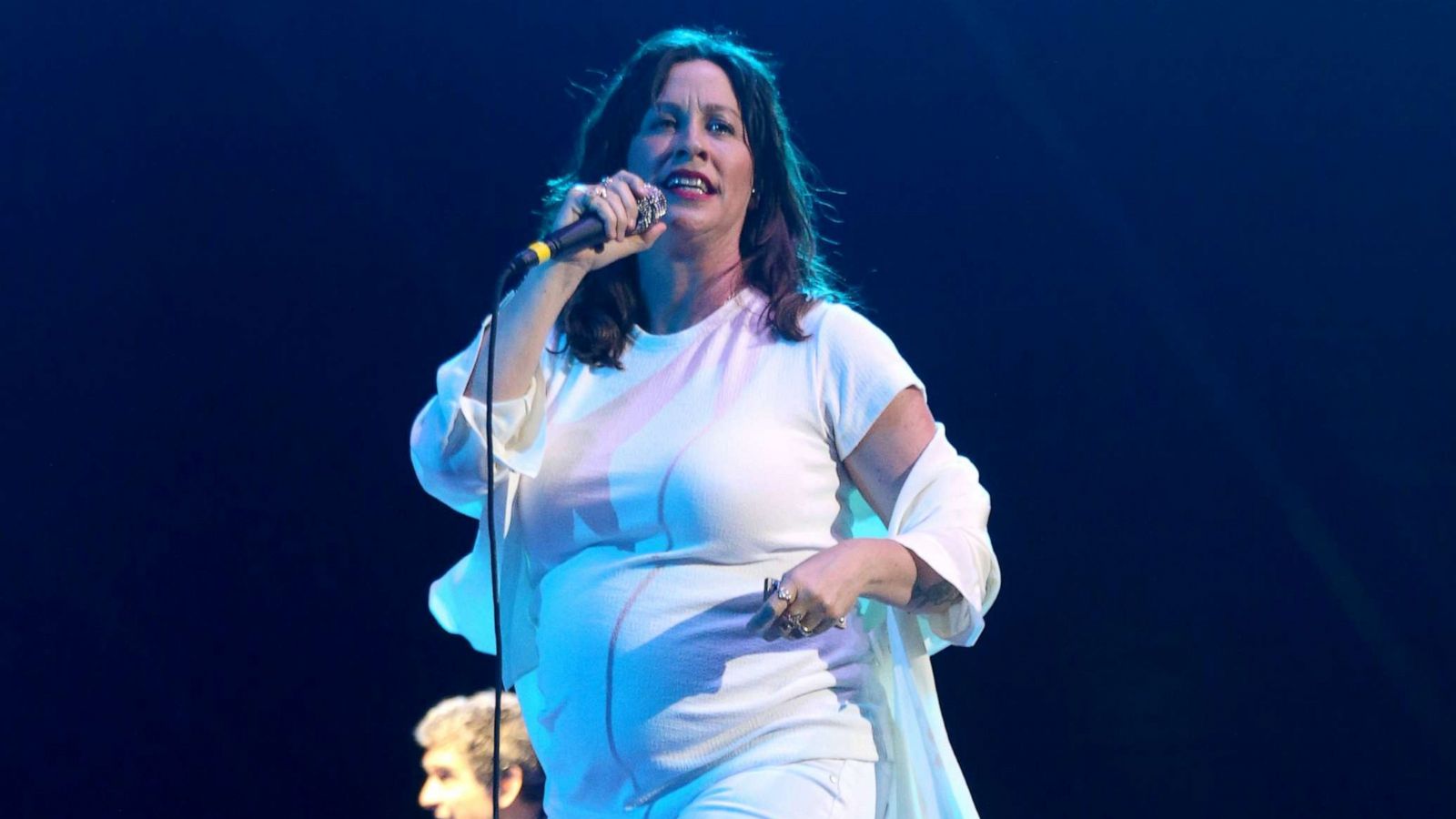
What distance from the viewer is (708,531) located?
1.48 metres

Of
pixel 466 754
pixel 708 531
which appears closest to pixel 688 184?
pixel 708 531

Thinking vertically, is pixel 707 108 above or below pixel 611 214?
above

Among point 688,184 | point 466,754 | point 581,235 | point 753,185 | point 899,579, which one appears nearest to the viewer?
point 899,579

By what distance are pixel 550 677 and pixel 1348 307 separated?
2146 mm

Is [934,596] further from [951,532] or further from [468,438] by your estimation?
[468,438]

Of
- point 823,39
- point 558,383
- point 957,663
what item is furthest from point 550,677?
point 823,39

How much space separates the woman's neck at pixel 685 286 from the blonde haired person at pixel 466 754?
1598mm

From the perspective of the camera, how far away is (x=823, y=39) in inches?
127

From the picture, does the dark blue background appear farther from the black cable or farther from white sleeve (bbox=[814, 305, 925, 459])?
the black cable

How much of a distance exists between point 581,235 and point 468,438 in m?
0.26

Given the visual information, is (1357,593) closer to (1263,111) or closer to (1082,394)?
(1082,394)

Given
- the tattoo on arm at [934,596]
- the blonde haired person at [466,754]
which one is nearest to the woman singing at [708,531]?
the tattoo on arm at [934,596]

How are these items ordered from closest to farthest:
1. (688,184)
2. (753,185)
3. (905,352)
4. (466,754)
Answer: (688,184) < (753,185) < (905,352) < (466,754)

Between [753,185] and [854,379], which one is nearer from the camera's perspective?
[854,379]
